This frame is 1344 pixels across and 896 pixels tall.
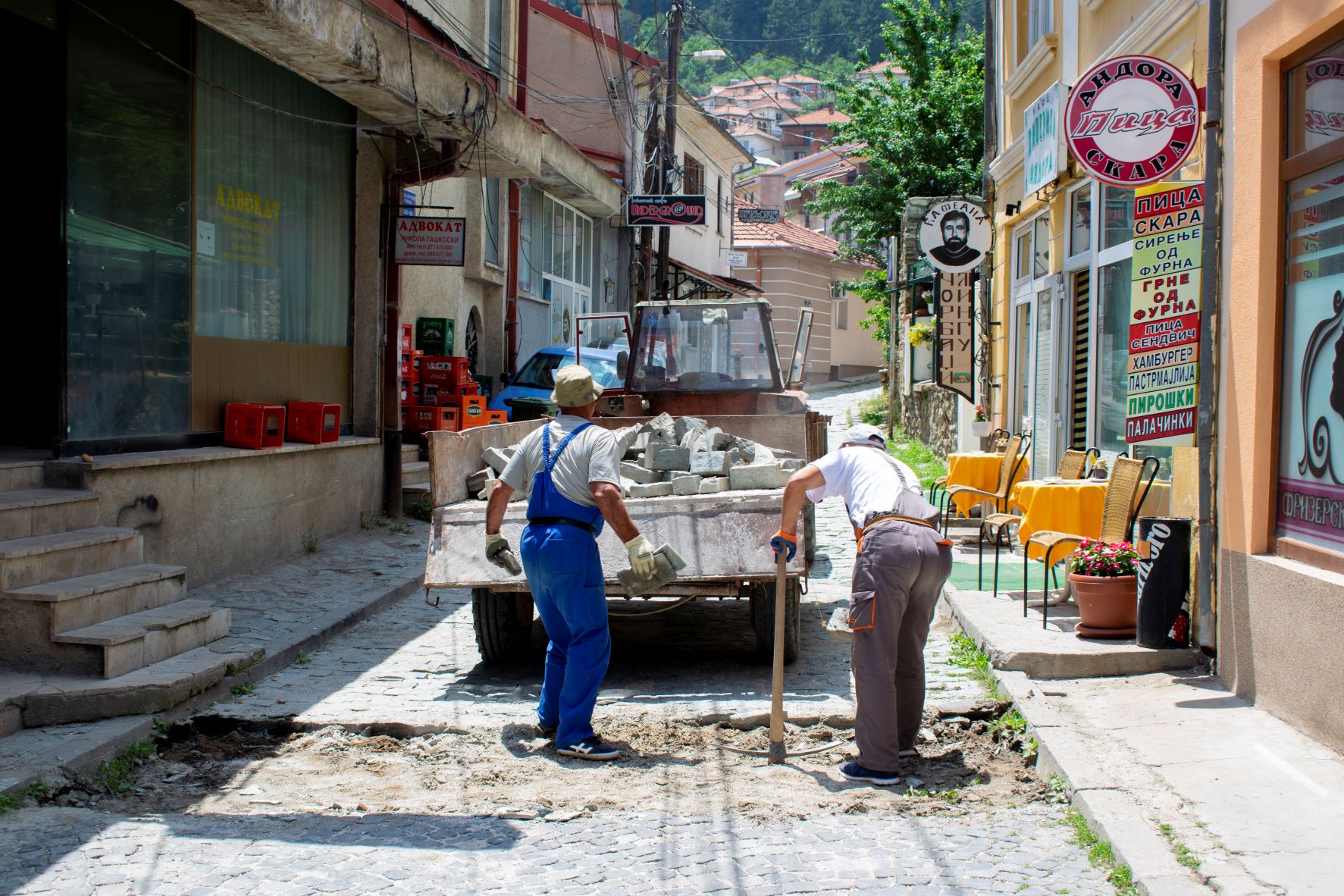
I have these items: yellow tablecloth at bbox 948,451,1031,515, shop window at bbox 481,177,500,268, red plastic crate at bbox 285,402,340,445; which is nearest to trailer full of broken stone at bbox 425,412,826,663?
red plastic crate at bbox 285,402,340,445

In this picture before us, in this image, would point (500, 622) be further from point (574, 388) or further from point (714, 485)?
point (574, 388)

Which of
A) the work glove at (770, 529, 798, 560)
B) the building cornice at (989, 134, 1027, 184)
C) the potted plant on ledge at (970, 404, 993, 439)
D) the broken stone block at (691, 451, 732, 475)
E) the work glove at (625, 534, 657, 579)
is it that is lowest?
the work glove at (625, 534, 657, 579)

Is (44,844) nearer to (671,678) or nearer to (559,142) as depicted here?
(671,678)

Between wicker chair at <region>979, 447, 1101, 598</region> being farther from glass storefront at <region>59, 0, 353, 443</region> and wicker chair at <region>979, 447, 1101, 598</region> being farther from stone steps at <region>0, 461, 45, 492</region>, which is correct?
stone steps at <region>0, 461, 45, 492</region>

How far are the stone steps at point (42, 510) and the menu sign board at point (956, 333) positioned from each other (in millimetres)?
9519

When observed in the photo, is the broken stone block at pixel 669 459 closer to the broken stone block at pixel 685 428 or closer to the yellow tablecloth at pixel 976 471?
the broken stone block at pixel 685 428

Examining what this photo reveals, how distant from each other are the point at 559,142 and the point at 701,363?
33.1 ft

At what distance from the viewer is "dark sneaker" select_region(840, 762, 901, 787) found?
16.3ft

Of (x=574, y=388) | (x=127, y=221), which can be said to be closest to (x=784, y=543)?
(x=574, y=388)

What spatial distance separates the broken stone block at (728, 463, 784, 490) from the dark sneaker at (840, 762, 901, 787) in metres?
2.15

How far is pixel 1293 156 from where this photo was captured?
5578 millimetres

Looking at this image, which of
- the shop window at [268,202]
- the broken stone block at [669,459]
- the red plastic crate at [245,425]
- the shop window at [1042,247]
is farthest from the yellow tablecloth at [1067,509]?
the shop window at [268,202]

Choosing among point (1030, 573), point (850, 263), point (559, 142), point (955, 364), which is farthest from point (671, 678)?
point (850, 263)

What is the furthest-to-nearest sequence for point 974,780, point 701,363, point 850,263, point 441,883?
point 850,263, point 701,363, point 974,780, point 441,883
